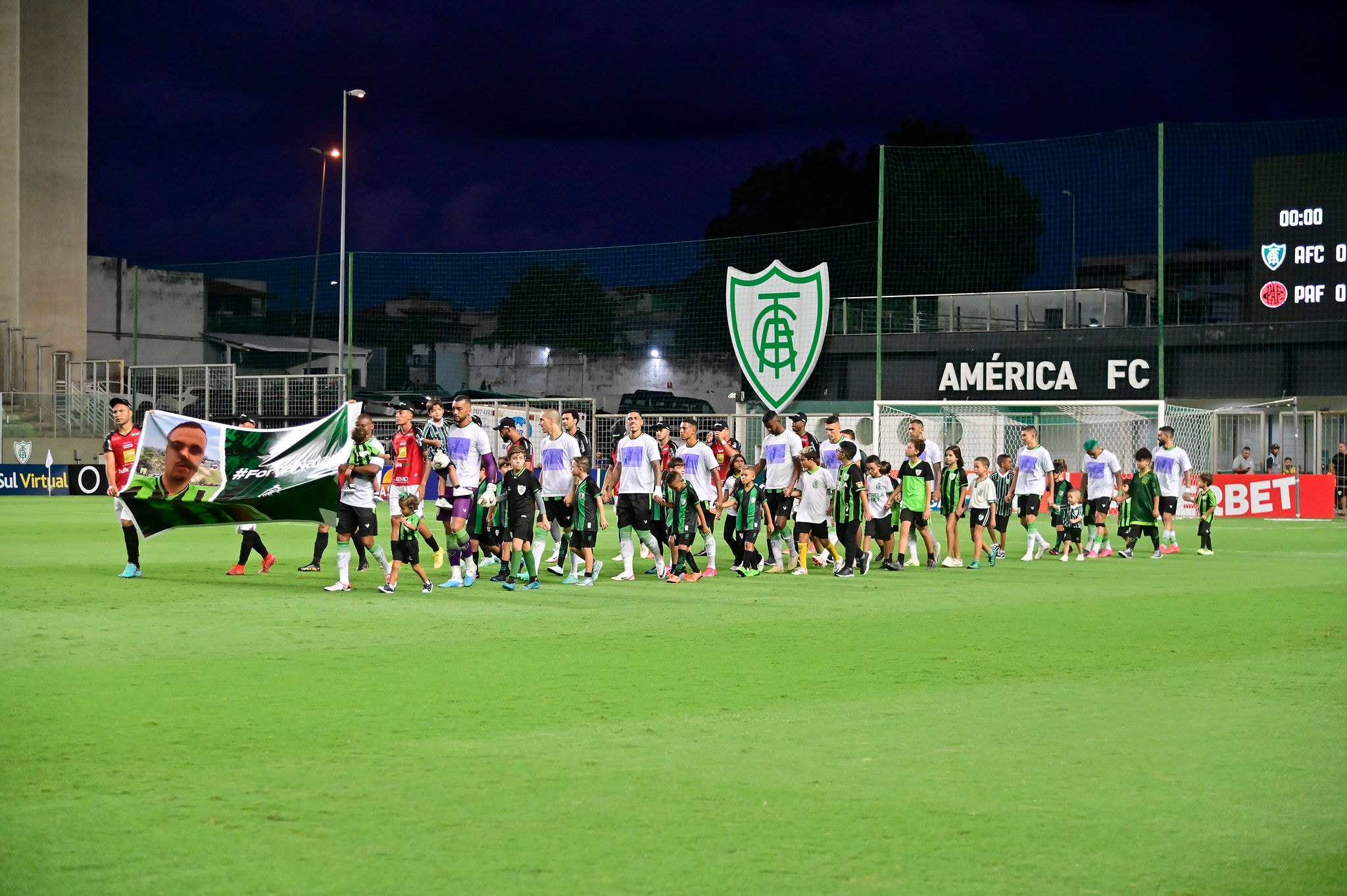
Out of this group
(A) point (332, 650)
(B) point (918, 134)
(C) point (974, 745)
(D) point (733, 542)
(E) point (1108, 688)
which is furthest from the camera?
(B) point (918, 134)

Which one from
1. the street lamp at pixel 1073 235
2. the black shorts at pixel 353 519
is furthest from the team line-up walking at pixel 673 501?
the street lamp at pixel 1073 235

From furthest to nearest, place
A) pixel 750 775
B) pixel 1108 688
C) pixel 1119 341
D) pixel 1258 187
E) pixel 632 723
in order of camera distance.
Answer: pixel 1119 341
pixel 1258 187
pixel 1108 688
pixel 632 723
pixel 750 775

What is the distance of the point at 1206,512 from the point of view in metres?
22.2

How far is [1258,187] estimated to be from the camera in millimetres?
32156

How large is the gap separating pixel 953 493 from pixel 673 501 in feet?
14.9

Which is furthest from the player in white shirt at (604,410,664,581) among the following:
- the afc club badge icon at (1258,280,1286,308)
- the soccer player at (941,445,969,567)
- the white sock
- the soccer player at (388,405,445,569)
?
the afc club badge icon at (1258,280,1286,308)

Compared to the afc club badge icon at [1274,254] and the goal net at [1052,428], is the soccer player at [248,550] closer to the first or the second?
the goal net at [1052,428]

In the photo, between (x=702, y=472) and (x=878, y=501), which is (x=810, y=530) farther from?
(x=702, y=472)

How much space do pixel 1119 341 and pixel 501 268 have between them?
17191mm

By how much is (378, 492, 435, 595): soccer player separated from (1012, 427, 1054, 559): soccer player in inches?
364

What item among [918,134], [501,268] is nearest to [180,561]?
[501,268]

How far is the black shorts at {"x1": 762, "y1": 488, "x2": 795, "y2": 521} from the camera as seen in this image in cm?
1778

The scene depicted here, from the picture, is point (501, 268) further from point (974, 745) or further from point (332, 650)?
point (974, 745)

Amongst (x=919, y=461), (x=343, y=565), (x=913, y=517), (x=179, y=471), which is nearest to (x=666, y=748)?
(x=343, y=565)
